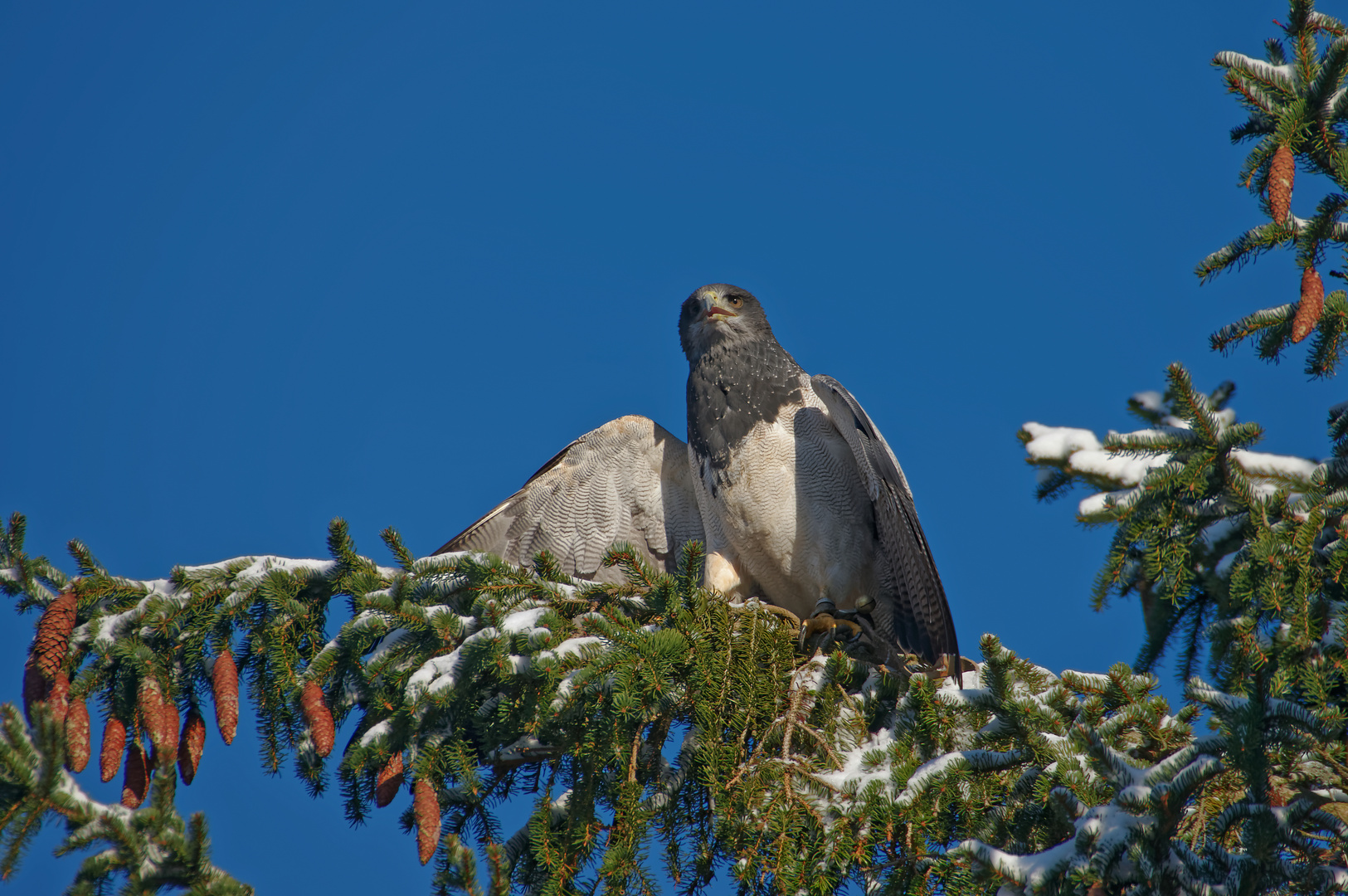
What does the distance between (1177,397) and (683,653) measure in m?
1.86

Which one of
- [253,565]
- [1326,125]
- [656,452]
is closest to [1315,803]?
[1326,125]

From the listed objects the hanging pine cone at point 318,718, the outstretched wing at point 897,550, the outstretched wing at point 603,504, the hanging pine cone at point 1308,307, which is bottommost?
the hanging pine cone at point 318,718

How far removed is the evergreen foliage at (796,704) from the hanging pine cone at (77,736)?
0.02m

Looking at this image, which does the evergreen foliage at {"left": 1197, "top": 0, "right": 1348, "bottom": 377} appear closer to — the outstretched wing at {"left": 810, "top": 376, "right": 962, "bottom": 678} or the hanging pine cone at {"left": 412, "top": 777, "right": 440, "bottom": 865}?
the outstretched wing at {"left": 810, "top": 376, "right": 962, "bottom": 678}

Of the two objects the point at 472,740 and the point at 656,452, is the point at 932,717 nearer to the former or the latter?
the point at 472,740

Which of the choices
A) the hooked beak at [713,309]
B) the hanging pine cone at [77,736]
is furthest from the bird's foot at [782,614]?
the hanging pine cone at [77,736]

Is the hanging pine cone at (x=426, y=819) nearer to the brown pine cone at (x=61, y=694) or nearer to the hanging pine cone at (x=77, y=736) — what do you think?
the hanging pine cone at (x=77, y=736)

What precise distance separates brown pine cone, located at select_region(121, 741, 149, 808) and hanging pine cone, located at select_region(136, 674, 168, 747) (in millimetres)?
102

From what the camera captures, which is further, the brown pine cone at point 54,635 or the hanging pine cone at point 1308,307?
the brown pine cone at point 54,635

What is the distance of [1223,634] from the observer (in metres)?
2.91

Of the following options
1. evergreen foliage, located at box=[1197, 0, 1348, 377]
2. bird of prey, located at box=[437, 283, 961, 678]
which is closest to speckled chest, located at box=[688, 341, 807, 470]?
bird of prey, located at box=[437, 283, 961, 678]

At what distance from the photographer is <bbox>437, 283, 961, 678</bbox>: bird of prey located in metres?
5.59

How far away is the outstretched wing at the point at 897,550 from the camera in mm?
5191

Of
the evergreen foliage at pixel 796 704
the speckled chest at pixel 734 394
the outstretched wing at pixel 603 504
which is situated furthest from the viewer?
the outstretched wing at pixel 603 504
